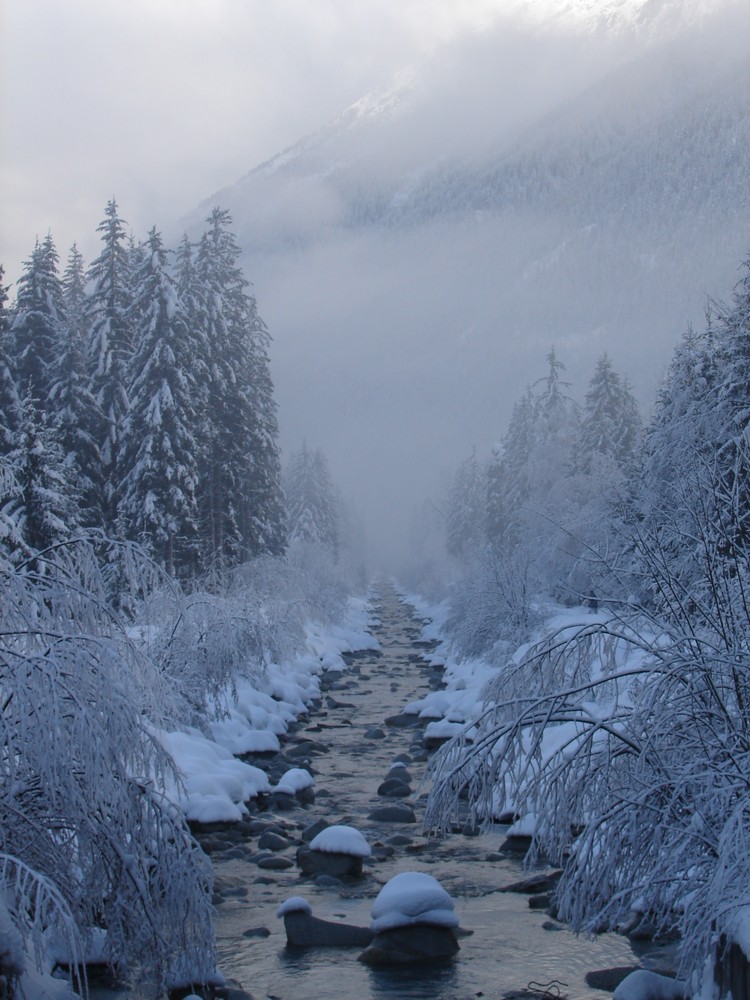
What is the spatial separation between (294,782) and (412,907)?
21.6 ft

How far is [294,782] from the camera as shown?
16.6m

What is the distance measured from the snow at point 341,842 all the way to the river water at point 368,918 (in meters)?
0.28

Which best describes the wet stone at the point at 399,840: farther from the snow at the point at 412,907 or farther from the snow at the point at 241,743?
the snow at the point at 412,907

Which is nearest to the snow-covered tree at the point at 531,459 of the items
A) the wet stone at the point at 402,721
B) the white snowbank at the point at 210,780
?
the wet stone at the point at 402,721

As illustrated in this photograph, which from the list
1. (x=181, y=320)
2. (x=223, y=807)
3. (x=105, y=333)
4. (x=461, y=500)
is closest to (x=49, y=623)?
(x=223, y=807)

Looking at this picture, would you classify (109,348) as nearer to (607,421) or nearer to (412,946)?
(607,421)

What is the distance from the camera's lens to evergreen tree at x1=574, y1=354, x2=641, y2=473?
144 feet

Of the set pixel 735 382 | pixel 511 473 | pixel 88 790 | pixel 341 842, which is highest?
pixel 511 473

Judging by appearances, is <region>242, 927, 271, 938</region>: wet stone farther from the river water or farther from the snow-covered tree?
the snow-covered tree

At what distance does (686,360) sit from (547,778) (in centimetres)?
1960

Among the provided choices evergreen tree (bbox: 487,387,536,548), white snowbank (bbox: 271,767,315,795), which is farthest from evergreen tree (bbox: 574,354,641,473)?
white snowbank (bbox: 271,767,315,795)

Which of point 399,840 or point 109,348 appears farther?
point 109,348

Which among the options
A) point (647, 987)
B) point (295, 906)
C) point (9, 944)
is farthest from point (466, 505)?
point (9, 944)

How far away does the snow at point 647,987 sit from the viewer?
7.76 meters
